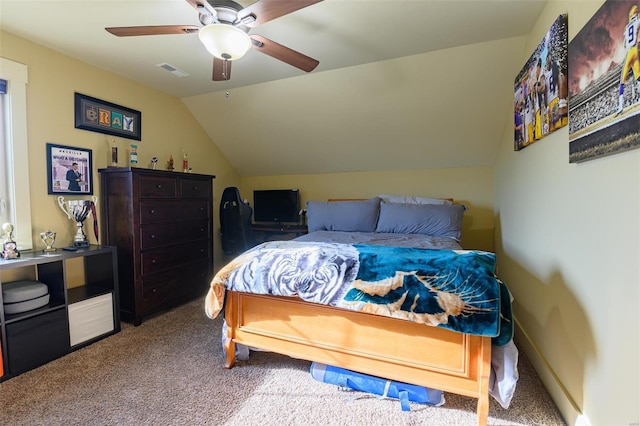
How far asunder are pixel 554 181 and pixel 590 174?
41 cm

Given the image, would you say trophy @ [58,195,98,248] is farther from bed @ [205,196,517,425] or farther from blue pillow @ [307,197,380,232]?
blue pillow @ [307,197,380,232]

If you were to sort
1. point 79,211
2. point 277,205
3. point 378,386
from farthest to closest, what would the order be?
1. point 277,205
2. point 79,211
3. point 378,386

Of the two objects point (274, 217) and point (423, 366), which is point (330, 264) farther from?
point (274, 217)

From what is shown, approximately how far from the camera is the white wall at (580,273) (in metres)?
1.07

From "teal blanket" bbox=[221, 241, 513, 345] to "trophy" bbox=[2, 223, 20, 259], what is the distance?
1.45 m

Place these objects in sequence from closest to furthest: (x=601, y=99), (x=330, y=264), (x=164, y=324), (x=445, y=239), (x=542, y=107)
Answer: (x=601, y=99) → (x=330, y=264) → (x=542, y=107) → (x=164, y=324) → (x=445, y=239)

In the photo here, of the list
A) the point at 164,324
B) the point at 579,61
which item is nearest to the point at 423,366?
the point at 579,61

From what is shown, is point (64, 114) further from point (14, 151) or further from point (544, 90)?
point (544, 90)

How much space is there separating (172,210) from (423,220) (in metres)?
2.48

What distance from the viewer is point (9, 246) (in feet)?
6.43

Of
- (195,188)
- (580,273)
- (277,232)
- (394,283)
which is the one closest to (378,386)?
(394,283)

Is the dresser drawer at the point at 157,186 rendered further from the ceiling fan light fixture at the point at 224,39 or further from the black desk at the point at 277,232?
the ceiling fan light fixture at the point at 224,39

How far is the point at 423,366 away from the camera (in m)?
1.51

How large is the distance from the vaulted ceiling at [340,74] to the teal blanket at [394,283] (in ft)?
5.10
